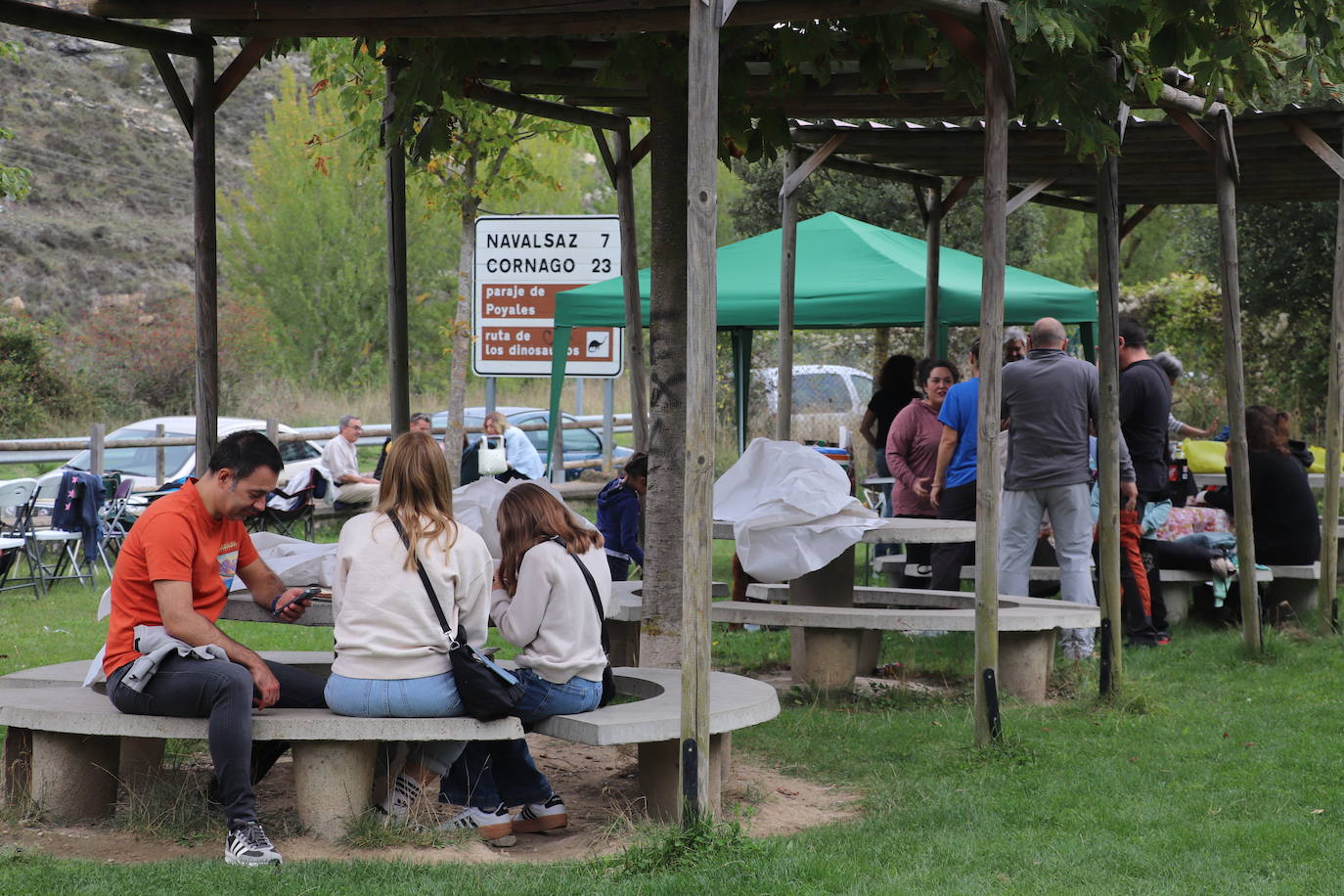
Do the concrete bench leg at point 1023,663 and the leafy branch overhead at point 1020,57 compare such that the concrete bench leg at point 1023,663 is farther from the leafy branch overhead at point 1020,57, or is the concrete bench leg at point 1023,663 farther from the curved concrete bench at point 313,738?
the leafy branch overhead at point 1020,57

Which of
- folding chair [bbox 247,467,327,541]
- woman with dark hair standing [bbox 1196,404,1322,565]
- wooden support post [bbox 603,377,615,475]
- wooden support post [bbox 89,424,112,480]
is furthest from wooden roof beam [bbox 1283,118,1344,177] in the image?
wooden support post [bbox 89,424,112,480]

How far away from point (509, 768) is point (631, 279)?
12.3 feet

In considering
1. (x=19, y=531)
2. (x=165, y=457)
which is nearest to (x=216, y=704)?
(x=19, y=531)

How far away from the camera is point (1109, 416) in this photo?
6.95 m

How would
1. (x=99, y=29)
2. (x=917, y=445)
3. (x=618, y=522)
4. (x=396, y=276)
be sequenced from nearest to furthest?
(x=99, y=29)
(x=396, y=276)
(x=618, y=522)
(x=917, y=445)

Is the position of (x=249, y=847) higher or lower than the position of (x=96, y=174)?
lower

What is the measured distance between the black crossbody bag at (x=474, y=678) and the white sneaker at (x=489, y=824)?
1.43 ft

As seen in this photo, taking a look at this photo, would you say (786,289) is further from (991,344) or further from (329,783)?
(329,783)

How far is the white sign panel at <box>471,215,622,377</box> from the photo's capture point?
13562 millimetres

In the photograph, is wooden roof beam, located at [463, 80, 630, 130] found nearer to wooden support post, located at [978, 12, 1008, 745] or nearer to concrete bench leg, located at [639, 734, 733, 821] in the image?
wooden support post, located at [978, 12, 1008, 745]

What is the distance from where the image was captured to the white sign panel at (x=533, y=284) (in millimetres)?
13562

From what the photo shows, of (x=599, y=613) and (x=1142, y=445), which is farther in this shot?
(x=1142, y=445)

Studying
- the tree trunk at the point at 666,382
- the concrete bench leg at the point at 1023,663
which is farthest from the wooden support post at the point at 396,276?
the concrete bench leg at the point at 1023,663

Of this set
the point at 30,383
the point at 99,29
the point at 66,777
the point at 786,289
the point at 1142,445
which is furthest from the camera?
the point at 30,383
